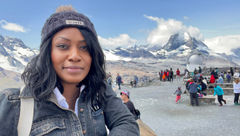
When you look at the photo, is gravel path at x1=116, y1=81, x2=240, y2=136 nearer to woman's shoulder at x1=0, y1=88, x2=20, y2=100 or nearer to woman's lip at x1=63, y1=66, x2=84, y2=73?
woman's lip at x1=63, y1=66, x2=84, y2=73

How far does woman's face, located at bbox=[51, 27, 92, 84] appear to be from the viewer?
4.03 feet

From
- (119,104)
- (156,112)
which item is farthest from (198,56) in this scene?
(119,104)

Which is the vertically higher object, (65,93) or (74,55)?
(74,55)

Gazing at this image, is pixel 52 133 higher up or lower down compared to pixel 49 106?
lower down

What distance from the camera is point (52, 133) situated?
105cm

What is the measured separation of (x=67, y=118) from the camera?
3.77 feet

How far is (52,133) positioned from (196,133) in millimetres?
6050

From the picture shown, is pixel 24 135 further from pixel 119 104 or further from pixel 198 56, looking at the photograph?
pixel 198 56

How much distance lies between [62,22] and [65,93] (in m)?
0.49

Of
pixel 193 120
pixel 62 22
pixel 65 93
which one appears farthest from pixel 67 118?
pixel 193 120

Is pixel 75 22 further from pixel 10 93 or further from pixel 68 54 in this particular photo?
pixel 10 93

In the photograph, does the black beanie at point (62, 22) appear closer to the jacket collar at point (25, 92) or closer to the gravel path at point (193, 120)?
the jacket collar at point (25, 92)

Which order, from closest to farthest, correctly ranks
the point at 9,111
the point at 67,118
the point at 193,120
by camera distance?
the point at 9,111, the point at 67,118, the point at 193,120

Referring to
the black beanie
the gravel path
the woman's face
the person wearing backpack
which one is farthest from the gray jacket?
the gravel path
